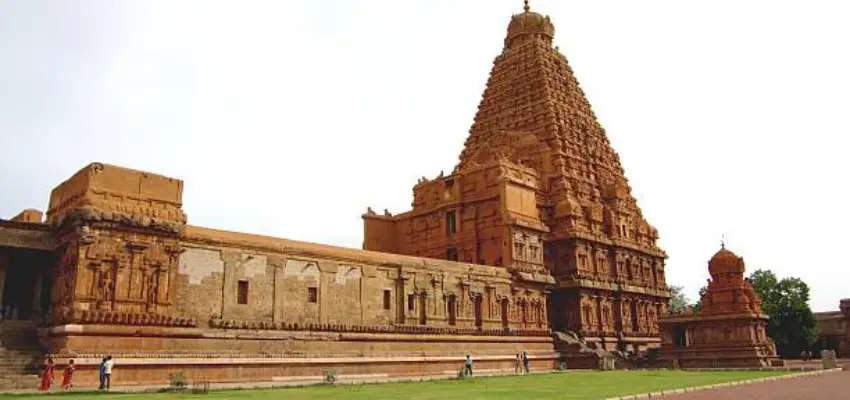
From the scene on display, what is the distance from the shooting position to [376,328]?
33125 mm

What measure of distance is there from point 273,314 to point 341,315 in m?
3.57

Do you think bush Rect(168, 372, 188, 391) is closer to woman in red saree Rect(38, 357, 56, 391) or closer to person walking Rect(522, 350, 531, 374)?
woman in red saree Rect(38, 357, 56, 391)

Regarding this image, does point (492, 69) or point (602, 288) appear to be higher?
point (492, 69)

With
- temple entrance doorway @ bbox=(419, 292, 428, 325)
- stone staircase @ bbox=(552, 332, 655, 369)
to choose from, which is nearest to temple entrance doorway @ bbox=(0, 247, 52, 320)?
temple entrance doorway @ bbox=(419, 292, 428, 325)

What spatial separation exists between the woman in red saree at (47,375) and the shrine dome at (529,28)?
154 ft

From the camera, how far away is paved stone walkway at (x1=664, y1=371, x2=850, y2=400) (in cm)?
1980

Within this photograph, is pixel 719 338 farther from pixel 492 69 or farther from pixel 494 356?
pixel 492 69

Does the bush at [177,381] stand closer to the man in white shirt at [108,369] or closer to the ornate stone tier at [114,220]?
the man in white shirt at [108,369]

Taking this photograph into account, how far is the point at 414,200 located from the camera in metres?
49.8

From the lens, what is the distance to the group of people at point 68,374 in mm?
21587

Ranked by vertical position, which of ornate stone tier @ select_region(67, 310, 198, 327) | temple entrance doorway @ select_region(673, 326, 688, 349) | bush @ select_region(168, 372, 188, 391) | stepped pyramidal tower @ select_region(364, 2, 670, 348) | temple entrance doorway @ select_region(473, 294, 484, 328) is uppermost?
stepped pyramidal tower @ select_region(364, 2, 670, 348)

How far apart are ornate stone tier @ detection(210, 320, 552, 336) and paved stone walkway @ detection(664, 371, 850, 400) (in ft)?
49.6

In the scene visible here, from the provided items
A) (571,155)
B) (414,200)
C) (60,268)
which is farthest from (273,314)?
(571,155)

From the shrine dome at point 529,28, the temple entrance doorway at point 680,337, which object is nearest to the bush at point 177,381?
the temple entrance doorway at point 680,337
